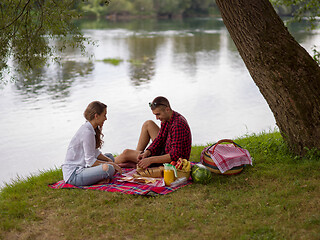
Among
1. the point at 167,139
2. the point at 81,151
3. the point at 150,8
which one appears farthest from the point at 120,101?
the point at 150,8

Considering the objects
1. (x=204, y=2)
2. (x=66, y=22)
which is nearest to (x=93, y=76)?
(x=66, y=22)

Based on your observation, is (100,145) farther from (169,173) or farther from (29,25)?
(29,25)

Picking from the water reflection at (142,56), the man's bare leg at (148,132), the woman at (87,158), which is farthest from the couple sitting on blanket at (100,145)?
the water reflection at (142,56)

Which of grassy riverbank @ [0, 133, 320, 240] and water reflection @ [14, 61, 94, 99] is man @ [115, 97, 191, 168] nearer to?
grassy riverbank @ [0, 133, 320, 240]

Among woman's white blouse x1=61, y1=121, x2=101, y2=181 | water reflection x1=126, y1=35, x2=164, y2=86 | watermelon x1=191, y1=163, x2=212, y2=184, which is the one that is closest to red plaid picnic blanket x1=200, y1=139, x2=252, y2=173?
watermelon x1=191, y1=163, x2=212, y2=184

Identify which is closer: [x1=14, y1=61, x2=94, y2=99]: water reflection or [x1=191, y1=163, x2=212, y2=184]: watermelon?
[x1=191, y1=163, x2=212, y2=184]: watermelon

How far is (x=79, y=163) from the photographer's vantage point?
16.9 feet

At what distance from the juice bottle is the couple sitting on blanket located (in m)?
0.33

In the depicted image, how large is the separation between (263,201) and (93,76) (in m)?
14.1

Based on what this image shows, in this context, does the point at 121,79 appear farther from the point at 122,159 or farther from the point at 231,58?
the point at 122,159

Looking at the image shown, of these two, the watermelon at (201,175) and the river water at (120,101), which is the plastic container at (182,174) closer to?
the watermelon at (201,175)

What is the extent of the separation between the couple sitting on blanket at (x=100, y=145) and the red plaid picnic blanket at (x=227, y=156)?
1.32ft

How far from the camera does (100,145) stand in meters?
5.33

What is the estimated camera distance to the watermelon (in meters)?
5.07
